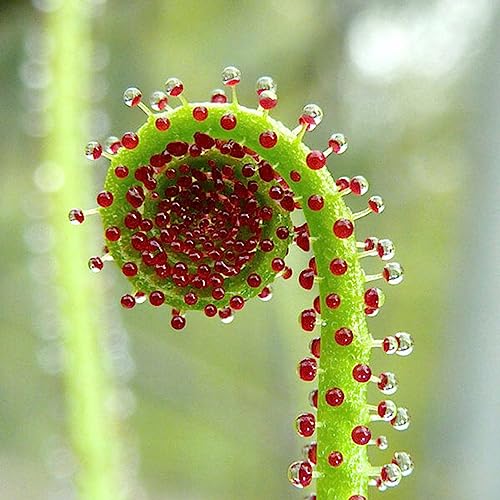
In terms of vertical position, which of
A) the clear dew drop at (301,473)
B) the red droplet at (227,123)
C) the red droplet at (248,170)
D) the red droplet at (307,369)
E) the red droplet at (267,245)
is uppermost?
the red droplet at (248,170)

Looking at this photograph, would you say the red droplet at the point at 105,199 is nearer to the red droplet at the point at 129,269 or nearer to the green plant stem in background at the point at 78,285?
the red droplet at the point at 129,269

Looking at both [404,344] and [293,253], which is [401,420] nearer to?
[404,344]

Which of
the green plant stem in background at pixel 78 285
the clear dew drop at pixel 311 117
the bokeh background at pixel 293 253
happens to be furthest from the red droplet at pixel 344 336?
the bokeh background at pixel 293 253

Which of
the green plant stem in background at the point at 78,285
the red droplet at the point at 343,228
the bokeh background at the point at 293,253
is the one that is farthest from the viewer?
the bokeh background at the point at 293,253

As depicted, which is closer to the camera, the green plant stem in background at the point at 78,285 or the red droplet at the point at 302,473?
the red droplet at the point at 302,473

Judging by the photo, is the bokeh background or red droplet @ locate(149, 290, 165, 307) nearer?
red droplet @ locate(149, 290, 165, 307)

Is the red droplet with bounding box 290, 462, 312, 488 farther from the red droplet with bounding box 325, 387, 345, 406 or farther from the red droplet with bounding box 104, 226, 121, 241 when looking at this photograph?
the red droplet with bounding box 104, 226, 121, 241

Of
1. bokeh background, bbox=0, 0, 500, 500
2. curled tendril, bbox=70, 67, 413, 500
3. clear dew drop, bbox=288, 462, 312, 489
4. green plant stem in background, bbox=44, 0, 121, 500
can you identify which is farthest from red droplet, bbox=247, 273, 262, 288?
bokeh background, bbox=0, 0, 500, 500
